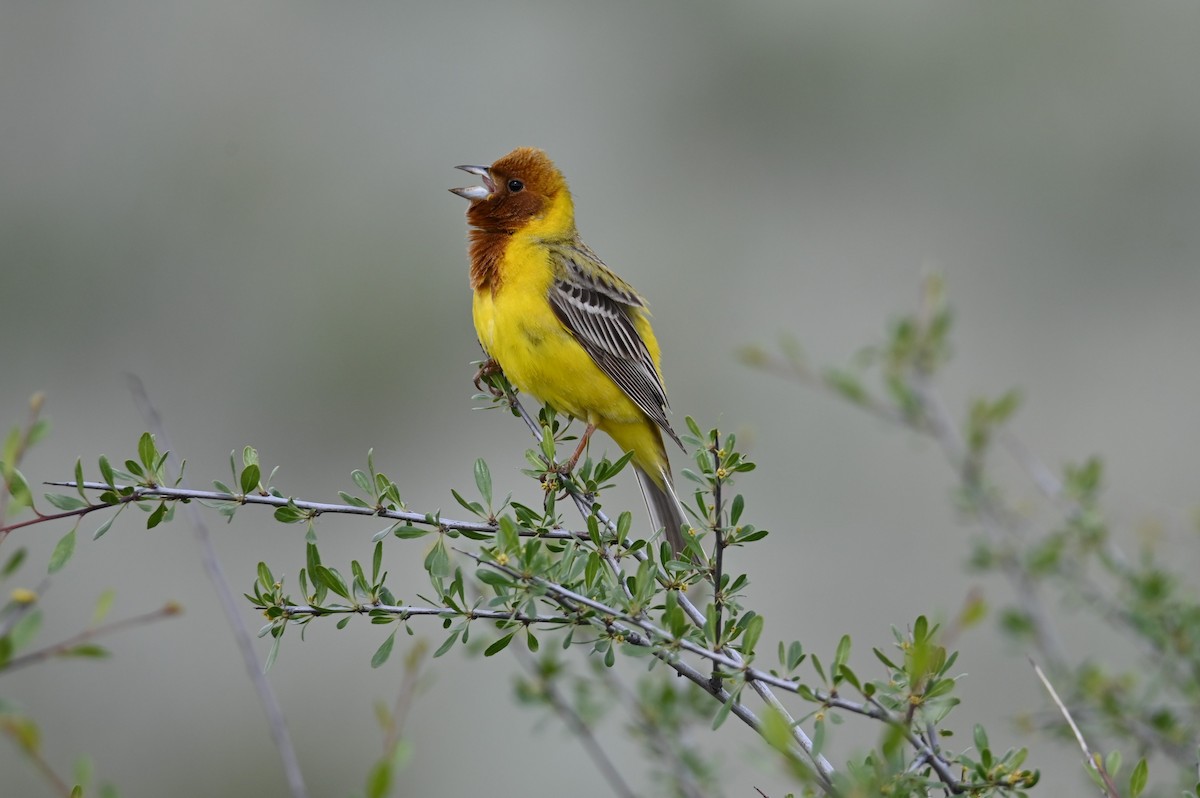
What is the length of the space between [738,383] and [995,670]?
218cm

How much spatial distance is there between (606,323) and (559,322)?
0.23 m

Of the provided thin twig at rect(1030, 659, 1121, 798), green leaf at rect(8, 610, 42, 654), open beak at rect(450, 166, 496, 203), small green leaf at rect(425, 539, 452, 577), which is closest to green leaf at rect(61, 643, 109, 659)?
green leaf at rect(8, 610, 42, 654)

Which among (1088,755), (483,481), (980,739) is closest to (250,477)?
(483,481)

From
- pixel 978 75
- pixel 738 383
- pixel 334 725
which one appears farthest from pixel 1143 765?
pixel 978 75

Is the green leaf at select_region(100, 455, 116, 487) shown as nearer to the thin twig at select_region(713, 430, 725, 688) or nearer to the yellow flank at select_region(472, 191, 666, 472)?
the thin twig at select_region(713, 430, 725, 688)

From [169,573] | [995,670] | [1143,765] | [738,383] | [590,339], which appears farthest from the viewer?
[738,383]

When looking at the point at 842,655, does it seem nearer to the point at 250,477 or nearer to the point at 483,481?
the point at 483,481

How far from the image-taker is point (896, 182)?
8.29m

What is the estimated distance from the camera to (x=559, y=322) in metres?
3.65

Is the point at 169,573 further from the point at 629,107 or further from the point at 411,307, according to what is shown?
the point at 629,107

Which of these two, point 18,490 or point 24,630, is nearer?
point 24,630

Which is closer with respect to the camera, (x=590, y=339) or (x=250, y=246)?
(x=590, y=339)

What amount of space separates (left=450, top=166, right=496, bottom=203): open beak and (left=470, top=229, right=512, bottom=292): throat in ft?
0.37

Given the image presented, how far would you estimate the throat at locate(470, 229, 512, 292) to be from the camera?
3732 mm
